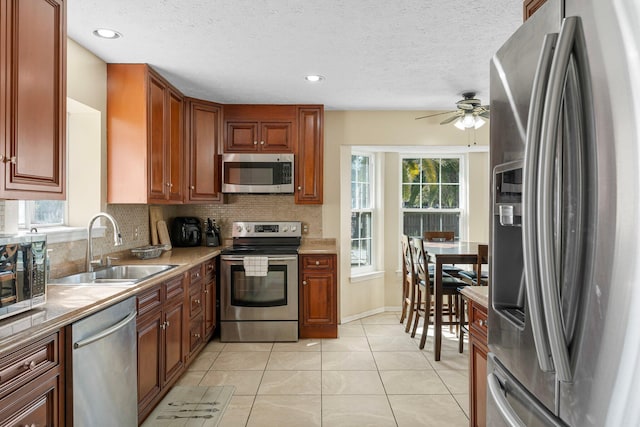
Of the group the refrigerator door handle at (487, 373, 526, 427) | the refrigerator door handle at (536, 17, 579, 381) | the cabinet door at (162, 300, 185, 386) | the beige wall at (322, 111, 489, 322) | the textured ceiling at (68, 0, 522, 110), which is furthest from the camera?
the beige wall at (322, 111, 489, 322)

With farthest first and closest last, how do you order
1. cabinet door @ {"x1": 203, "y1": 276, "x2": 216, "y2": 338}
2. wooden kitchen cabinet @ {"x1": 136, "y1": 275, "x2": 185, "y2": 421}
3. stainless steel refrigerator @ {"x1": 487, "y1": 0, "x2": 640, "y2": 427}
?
cabinet door @ {"x1": 203, "y1": 276, "x2": 216, "y2": 338} → wooden kitchen cabinet @ {"x1": 136, "y1": 275, "x2": 185, "y2": 421} → stainless steel refrigerator @ {"x1": 487, "y1": 0, "x2": 640, "y2": 427}

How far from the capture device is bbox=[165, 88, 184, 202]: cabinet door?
141 inches

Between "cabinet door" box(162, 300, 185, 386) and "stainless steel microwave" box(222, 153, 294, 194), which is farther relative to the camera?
"stainless steel microwave" box(222, 153, 294, 194)

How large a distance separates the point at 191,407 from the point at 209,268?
4.47 feet

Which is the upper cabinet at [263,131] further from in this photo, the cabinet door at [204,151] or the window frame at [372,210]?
the window frame at [372,210]

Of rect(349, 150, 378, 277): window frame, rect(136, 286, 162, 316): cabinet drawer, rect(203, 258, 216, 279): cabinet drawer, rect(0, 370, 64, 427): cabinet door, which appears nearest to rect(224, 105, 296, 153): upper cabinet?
rect(349, 150, 378, 277): window frame

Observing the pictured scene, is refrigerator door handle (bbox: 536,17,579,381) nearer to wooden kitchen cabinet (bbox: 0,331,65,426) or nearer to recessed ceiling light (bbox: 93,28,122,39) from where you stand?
wooden kitchen cabinet (bbox: 0,331,65,426)

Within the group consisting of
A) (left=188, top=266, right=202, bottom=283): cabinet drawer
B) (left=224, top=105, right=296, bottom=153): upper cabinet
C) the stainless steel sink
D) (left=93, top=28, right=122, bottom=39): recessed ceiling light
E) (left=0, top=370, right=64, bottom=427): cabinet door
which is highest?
(left=93, top=28, right=122, bottom=39): recessed ceiling light

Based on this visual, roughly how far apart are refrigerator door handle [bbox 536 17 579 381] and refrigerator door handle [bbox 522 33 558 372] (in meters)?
0.03

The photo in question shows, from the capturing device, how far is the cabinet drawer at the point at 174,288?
274cm

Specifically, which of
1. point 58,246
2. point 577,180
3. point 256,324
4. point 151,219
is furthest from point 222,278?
point 577,180

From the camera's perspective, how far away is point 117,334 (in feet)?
6.48

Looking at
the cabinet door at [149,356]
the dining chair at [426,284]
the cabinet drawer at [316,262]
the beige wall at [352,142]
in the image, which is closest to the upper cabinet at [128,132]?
the cabinet door at [149,356]

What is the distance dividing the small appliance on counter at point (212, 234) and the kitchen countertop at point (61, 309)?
1.59 meters
